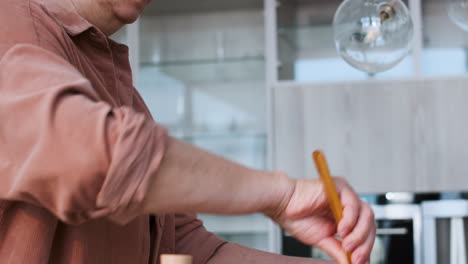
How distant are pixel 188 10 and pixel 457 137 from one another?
1689 millimetres

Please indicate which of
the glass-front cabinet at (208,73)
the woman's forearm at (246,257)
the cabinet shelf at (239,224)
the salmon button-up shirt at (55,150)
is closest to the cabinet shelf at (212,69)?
the glass-front cabinet at (208,73)

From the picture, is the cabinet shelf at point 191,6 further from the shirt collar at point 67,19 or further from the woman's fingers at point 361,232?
the woman's fingers at point 361,232

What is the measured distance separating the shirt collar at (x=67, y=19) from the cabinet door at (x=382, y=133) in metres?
2.64

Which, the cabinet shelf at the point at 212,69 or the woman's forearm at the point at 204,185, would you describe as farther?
the cabinet shelf at the point at 212,69

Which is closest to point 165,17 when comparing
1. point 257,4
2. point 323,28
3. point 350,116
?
point 257,4

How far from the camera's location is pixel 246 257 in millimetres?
833

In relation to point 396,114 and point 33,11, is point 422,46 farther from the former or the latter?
point 33,11

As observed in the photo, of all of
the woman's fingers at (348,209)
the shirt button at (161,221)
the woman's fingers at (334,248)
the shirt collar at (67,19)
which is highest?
the shirt collar at (67,19)

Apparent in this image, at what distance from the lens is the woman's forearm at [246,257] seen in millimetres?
797

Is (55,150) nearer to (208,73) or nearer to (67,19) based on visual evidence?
(67,19)

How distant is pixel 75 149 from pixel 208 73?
10.8 feet

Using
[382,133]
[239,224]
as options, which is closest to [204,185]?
[382,133]

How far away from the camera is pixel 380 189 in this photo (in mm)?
3180

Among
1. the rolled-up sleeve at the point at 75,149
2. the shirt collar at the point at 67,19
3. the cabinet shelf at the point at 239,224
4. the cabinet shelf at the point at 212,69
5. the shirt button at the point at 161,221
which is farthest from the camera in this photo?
the cabinet shelf at the point at 212,69
